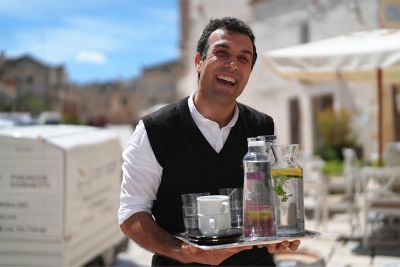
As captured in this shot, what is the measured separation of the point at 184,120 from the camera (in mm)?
2078

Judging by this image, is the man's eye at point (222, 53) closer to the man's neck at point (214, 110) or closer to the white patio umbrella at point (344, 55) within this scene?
the man's neck at point (214, 110)

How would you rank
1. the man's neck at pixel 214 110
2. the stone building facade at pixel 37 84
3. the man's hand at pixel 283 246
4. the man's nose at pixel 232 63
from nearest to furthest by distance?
the man's hand at pixel 283 246
the man's nose at pixel 232 63
the man's neck at pixel 214 110
the stone building facade at pixel 37 84

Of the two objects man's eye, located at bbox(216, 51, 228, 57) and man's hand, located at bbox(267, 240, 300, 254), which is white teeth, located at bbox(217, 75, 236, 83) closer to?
man's eye, located at bbox(216, 51, 228, 57)

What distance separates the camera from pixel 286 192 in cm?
186

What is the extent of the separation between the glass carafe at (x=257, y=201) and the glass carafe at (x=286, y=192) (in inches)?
2.8

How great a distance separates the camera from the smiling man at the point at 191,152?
6.47ft

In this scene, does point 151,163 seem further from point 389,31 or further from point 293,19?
point 293,19

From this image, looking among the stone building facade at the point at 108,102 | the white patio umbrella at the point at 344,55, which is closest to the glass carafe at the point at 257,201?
the white patio umbrella at the point at 344,55

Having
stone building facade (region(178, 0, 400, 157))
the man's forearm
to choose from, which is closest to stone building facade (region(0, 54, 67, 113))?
stone building facade (region(178, 0, 400, 157))

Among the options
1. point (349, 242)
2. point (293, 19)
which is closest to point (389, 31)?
point (349, 242)

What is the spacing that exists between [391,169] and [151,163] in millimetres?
4494

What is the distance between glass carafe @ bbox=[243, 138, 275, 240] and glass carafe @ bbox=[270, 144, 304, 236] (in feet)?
0.24

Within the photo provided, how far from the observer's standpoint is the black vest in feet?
6.60

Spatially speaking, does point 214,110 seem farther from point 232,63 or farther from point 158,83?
point 158,83
